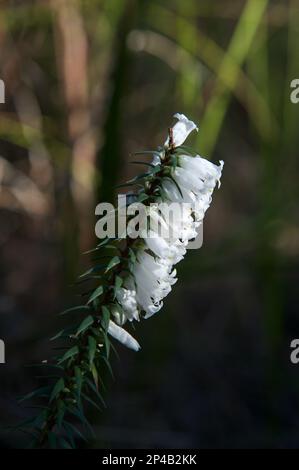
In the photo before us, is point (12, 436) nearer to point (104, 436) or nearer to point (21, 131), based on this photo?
point (104, 436)

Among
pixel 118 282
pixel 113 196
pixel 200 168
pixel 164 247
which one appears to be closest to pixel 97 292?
pixel 118 282

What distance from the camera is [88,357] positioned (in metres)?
1.48

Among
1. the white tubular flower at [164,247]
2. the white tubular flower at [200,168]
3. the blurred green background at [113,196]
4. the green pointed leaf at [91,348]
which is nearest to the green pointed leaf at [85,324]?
the green pointed leaf at [91,348]

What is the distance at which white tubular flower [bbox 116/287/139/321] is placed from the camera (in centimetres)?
151

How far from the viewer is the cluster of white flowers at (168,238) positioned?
1.49 metres

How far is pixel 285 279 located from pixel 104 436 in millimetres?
1458

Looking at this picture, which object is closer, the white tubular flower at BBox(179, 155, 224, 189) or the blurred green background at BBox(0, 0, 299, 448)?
the white tubular flower at BBox(179, 155, 224, 189)

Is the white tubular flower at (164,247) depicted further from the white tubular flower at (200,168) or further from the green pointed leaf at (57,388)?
the green pointed leaf at (57,388)

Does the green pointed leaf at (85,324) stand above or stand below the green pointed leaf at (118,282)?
below

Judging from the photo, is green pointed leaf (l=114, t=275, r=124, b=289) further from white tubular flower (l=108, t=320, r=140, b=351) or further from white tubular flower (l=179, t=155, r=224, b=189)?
white tubular flower (l=179, t=155, r=224, b=189)

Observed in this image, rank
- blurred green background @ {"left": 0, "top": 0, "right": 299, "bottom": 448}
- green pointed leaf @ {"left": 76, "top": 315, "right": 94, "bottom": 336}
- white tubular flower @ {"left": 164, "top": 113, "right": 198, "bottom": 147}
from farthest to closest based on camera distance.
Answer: blurred green background @ {"left": 0, "top": 0, "right": 299, "bottom": 448}, white tubular flower @ {"left": 164, "top": 113, "right": 198, "bottom": 147}, green pointed leaf @ {"left": 76, "top": 315, "right": 94, "bottom": 336}

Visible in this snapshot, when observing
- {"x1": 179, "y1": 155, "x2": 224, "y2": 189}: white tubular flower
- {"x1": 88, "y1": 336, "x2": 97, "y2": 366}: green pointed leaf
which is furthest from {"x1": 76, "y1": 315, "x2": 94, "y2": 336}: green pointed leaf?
{"x1": 179, "y1": 155, "x2": 224, "y2": 189}: white tubular flower

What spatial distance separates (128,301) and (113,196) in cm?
129

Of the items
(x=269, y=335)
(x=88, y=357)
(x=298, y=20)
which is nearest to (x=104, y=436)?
(x=269, y=335)
